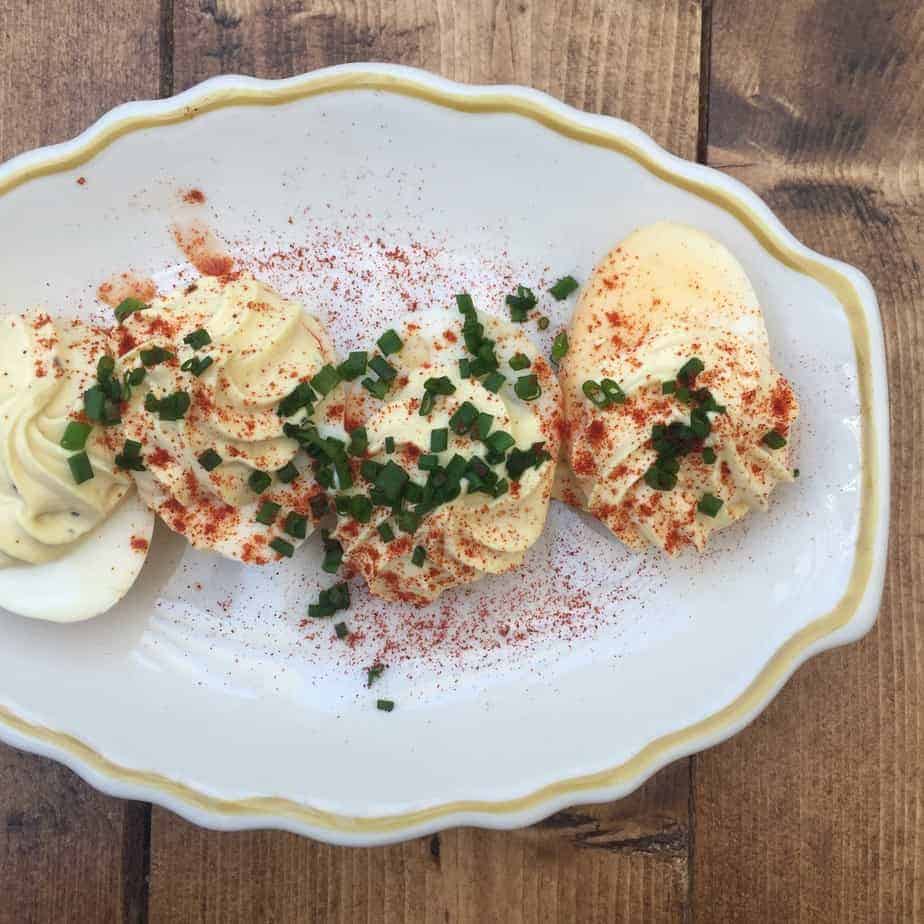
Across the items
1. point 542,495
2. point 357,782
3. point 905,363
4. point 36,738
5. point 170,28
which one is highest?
point 170,28

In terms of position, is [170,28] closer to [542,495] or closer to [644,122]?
[644,122]

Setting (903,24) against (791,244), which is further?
(903,24)

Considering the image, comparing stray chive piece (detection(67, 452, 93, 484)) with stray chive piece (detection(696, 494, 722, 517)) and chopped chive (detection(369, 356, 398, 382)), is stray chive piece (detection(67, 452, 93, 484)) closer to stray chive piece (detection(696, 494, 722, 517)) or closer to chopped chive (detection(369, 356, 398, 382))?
chopped chive (detection(369, 356, 398, 382))

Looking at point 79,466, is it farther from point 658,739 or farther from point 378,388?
point 658,739

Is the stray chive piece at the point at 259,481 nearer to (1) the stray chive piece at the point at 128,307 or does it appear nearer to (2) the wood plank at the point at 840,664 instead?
(1) the stray chive piece at the point at 128,307

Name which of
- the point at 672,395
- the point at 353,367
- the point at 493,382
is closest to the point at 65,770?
the point at 353,367

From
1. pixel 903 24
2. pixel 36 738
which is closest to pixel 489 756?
pixel 36 738
